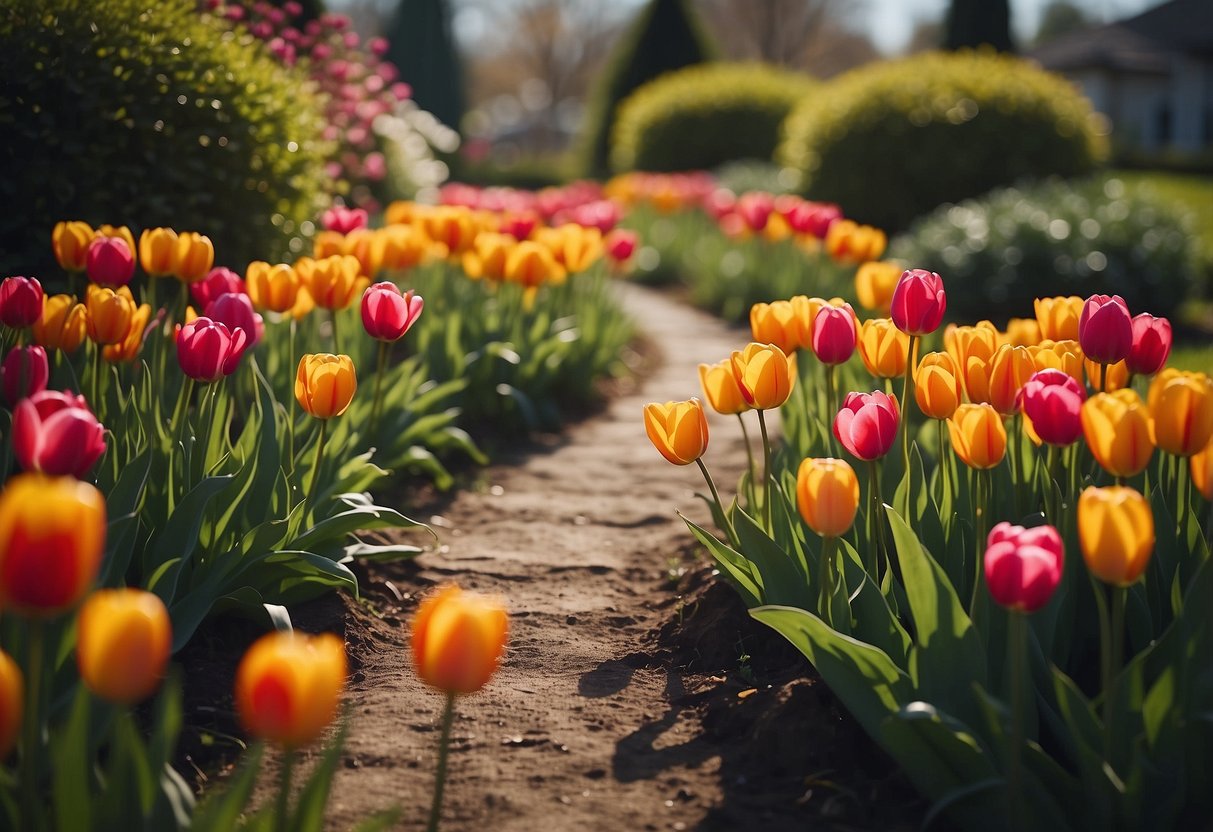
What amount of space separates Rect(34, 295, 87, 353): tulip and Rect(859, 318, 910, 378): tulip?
2000 mm

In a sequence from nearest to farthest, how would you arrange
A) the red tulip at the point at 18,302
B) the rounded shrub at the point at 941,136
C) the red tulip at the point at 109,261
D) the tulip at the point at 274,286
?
the red tulip at the point at 18,302
the red tulip at the point at 109,261
the tulip at the point at 274,286
the rounded shrub at the point at 941,136

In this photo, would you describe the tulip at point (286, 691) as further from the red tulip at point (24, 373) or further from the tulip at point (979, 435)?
the tulip at point (979, 435)

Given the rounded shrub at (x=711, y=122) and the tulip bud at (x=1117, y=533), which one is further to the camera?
the rounded shrub at (x=711, y=122)

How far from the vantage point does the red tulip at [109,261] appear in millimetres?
3184

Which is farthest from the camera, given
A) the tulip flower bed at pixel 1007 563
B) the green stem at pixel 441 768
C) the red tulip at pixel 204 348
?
the red tulip at pixel 204 348

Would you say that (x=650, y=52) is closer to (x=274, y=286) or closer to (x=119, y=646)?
(x=274, y=286)

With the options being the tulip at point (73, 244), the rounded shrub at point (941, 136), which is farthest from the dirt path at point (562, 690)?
the rounded shrub at point (941, 136)

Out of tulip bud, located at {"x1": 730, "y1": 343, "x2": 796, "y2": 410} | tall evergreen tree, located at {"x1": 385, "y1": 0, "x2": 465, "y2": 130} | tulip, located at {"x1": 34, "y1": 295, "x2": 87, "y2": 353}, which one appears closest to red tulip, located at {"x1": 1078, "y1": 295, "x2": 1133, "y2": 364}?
tulip bud, located at {"x1": 730, "y1": 343, "x2": 796, "y2": 410}

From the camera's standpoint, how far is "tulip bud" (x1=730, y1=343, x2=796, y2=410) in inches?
104

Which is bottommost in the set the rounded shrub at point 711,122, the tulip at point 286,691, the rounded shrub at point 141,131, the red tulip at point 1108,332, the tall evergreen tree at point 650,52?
the tulip at point 286,691

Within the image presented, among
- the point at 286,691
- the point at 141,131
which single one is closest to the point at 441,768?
the point at 286,691

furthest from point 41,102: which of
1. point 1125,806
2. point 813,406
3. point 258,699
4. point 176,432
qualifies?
point 1125,806

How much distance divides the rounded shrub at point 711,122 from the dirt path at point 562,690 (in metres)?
12.8

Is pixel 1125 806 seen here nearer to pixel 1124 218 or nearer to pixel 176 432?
pixel 176 432
